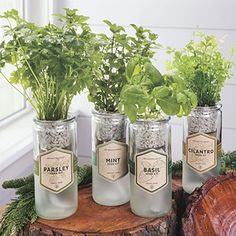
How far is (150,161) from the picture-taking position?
115cm

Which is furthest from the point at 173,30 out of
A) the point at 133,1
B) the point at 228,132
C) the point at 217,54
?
the point at 217,54

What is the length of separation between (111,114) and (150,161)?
4.9 inches

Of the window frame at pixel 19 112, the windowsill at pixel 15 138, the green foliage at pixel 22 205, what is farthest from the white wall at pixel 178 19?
the green foliage at pixel 22 205

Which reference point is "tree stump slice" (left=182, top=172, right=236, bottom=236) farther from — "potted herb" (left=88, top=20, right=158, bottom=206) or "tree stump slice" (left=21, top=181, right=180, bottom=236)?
"potted herb" (left=88, top=20, right=158, bottom=206)

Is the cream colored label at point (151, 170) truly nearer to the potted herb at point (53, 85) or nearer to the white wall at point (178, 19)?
the potted herb at point (53, 85)

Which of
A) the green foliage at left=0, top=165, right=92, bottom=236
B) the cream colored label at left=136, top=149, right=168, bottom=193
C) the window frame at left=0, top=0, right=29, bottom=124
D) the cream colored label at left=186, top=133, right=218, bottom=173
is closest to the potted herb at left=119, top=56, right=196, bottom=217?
the cream colored label at left=136, top=149, right=168, bottom=193

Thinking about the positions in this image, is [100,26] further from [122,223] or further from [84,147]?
[122,223]

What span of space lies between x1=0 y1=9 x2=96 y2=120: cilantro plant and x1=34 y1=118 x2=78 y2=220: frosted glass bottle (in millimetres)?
32

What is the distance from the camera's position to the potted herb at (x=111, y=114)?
1200mm

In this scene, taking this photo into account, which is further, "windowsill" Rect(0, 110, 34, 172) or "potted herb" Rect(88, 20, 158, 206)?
"windowsill" Rect(0, 110, 34, 172)

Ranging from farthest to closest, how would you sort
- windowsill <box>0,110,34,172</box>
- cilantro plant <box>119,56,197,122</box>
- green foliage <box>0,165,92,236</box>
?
windowsill <box>0,110,34,172</box>
green foliage <box>0,165,92,236</box>
cilantro plant <box>119,56,197,122</box>

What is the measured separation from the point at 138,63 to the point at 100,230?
33cm

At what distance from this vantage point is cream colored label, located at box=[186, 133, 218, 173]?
1.26 m

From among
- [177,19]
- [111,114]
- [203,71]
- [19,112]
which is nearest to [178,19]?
[177,19]
